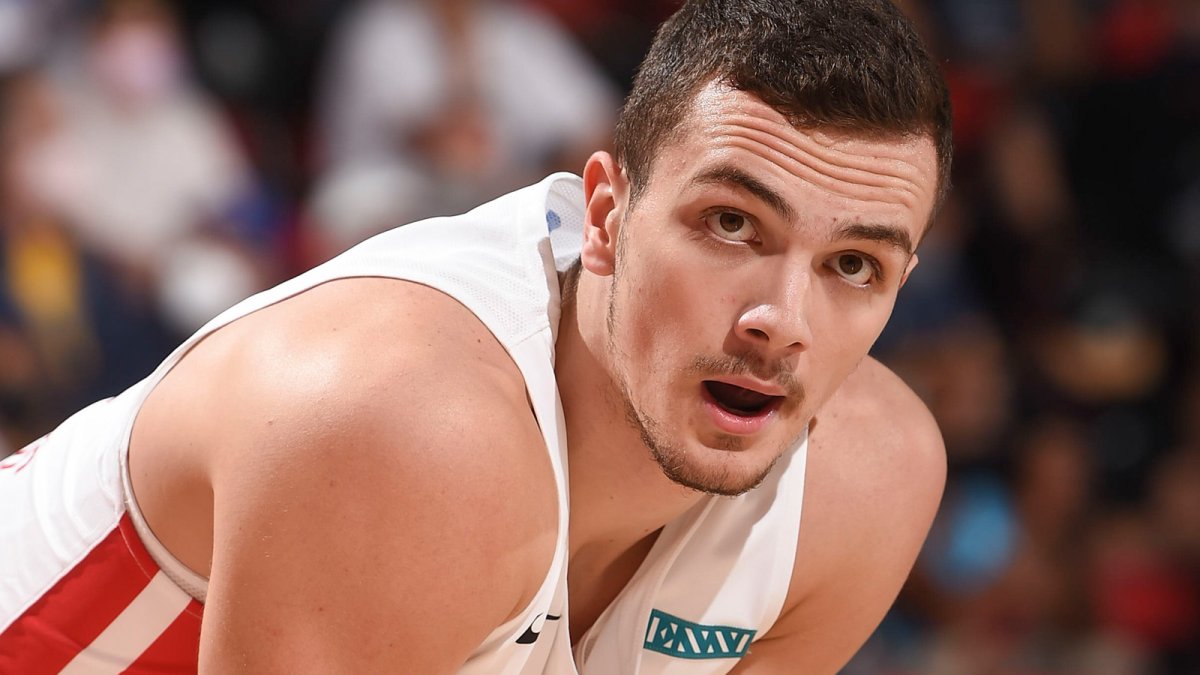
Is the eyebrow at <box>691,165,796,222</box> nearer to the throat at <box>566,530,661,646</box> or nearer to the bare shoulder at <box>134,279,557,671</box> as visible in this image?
the bare shoulder at <box>134,279,557,671</box>

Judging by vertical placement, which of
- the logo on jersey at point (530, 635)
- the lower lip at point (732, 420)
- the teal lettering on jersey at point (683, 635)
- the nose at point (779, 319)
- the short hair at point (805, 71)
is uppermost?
the short hair at point (805, 71)

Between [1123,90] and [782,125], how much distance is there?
5.89m

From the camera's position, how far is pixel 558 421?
2.55 meters

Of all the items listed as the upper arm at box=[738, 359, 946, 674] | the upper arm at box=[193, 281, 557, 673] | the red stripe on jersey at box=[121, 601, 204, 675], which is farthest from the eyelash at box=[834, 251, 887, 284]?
the red stripe on jersey at box=[121, 601, 204, 675]

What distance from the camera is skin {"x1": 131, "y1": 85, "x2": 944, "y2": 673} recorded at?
6.91ft

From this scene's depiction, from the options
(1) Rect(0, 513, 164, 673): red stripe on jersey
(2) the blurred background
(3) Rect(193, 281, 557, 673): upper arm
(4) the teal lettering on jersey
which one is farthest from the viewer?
(2) the blurred background

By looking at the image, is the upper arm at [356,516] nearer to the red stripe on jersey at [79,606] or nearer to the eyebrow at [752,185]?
the red stripe on jersey at [79,606]

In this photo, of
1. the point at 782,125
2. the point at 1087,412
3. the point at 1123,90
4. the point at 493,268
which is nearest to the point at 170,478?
the point at 493,268

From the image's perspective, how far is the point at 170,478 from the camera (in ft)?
7.93

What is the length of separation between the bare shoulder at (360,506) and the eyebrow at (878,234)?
0.62m

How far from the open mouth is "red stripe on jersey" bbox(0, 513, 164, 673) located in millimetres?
1018

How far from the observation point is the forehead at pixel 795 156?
236 cm


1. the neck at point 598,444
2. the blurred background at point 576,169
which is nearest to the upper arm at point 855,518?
the neck at point 598,444

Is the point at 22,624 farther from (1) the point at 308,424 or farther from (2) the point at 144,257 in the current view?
(2) the point at 144,257
